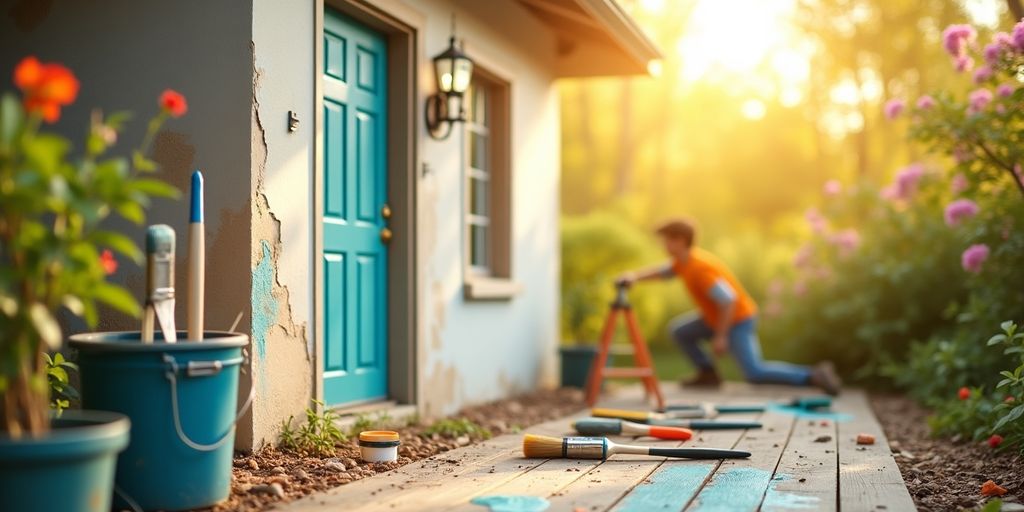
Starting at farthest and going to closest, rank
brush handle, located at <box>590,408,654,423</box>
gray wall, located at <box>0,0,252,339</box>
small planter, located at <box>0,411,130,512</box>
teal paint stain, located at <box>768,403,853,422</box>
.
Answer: teal paint stain, located at <box>768,403,853,422</box> → brush handle, located at <box>590,408,654,423</box> → gray wall, located at <box>0,0,252,339</box> → small planter, located at <box>0,411,130,512</box>

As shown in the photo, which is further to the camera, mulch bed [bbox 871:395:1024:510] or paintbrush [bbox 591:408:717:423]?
paintbrush [bbox 591:408:717:423]

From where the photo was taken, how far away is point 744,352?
27.2 ft

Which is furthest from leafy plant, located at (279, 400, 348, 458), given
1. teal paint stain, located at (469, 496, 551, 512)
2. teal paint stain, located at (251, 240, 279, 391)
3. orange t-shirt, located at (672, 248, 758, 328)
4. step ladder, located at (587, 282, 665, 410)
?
orange t-shirt, located at (672, 248, 758, 328)

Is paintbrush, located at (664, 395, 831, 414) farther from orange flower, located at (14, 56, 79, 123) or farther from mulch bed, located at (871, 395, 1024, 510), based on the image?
orange flower, located at (14, 56, 79, 123)

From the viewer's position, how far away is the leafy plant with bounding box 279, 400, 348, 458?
457cm

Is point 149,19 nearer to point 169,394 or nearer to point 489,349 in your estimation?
point 169,394

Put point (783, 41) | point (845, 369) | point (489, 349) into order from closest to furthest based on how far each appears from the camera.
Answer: point (489, 349)
point (845, 369)
point (783, 41)

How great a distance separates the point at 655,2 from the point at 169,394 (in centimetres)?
1863

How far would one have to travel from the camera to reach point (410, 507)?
3443 millimetres

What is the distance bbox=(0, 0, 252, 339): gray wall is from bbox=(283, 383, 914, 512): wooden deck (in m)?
1.13

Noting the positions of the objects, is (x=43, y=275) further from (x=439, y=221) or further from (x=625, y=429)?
(x=439, y=221)

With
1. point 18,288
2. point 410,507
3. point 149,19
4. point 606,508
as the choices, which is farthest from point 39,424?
point 149,19

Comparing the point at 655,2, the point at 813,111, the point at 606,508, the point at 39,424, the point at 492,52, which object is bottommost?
the point at 606,508

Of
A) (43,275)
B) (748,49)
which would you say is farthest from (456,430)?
(748,49)
